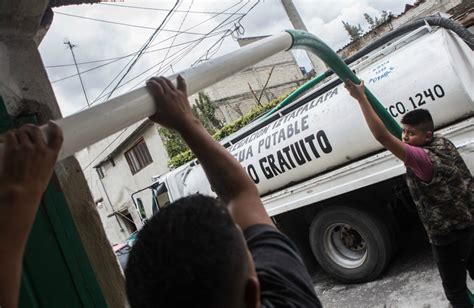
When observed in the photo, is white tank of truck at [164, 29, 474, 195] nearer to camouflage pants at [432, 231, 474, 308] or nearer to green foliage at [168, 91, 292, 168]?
camouflage pants at [432, 231, 474, 308]

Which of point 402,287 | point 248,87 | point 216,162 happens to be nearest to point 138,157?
point 248,87

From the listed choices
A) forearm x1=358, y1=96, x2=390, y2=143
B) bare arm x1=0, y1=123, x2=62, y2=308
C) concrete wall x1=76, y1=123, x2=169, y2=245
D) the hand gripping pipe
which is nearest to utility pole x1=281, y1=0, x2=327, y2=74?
concrete wall x1=76, y1=123, x2=169, y2=245

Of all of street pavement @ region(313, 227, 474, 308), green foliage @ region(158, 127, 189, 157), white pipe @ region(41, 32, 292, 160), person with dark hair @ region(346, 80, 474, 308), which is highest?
green foliage @ region(158, 127, 189, 157)

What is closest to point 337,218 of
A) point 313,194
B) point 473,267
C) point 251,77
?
point 313,194

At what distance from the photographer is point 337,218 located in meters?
4.66

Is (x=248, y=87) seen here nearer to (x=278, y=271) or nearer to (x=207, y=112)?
(x=207, y=112)

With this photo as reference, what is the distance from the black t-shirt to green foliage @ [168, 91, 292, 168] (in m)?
11.2

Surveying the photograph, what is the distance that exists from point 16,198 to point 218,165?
665mm

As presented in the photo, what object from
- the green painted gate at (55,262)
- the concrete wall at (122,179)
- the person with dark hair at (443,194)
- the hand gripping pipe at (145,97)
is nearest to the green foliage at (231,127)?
the concrete wall at (122,179)

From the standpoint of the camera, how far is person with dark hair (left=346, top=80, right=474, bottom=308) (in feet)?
8.48

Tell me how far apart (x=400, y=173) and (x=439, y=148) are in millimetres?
1428

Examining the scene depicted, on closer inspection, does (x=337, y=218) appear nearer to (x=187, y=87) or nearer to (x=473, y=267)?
(x=473, y=267)

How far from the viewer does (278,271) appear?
3.43 feet

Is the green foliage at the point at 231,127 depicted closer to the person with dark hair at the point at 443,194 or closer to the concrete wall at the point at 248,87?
the concrete wall at the point at 248,87
